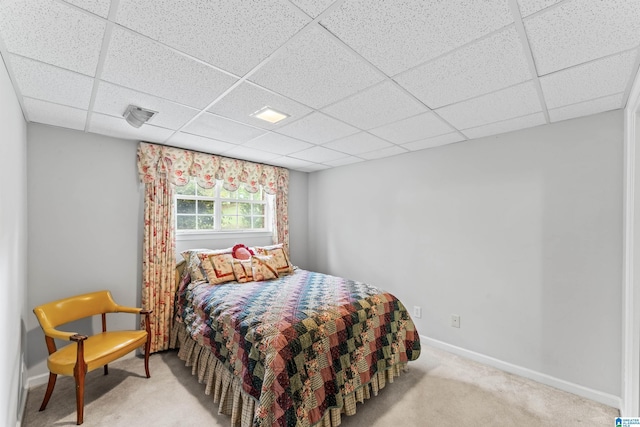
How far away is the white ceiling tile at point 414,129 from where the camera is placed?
7.63 feet

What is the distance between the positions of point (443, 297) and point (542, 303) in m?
0.87

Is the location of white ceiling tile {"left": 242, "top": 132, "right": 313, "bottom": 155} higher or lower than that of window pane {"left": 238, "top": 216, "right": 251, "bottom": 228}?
higher

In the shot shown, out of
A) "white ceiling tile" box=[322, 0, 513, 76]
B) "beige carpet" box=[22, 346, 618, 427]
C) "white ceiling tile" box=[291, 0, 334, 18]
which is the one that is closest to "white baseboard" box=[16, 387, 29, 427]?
"beige carpet" box=[22, 346, 618, 427]

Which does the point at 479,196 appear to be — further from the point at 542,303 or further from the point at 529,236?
the point at 542,303

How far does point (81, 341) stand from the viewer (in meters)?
1.92

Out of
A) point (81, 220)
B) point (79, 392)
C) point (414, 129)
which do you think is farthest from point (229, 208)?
point (414, 129)

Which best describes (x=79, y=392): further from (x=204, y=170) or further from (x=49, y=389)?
(x=204, y=170)

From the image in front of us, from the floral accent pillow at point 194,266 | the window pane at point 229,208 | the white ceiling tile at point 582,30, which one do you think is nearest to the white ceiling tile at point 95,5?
the white ceiling tile at point 582,30

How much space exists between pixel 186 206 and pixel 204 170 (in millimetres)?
512

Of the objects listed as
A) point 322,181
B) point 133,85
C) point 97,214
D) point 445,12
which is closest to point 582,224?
point 445,12

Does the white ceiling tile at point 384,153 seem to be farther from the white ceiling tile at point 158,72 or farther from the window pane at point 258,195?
the white ceiling tile at point 158,72

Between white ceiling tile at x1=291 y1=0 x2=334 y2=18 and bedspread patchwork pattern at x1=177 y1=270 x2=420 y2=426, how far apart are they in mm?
1757

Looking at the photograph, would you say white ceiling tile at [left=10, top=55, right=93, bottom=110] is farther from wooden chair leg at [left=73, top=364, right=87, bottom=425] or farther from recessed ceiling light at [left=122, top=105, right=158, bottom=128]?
wooden chair leg at [left=73, top=364, right=87, bottom=425]

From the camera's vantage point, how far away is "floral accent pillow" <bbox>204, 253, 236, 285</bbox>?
293cm
